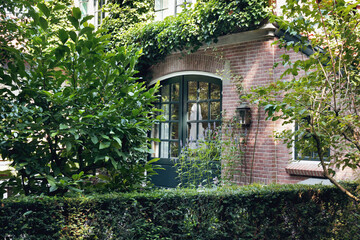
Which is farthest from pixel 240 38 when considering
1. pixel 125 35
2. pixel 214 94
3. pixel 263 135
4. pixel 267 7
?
pixel 125 35

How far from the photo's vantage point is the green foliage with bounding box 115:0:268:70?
761 centimetres

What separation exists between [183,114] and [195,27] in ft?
7.51

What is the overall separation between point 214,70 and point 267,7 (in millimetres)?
1914

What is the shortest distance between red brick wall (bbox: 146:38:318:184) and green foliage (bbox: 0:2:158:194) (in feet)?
13.4

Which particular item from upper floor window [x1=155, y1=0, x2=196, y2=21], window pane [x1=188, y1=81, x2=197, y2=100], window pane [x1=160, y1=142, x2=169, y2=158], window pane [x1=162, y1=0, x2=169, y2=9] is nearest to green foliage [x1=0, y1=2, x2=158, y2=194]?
window pane [x1=188, y1=81, x2=197, y2=100]

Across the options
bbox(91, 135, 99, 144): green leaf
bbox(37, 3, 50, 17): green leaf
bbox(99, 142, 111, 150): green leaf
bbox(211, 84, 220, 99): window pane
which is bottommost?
bbox(99, 142, 111, 150): green leaf

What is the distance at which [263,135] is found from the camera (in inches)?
304

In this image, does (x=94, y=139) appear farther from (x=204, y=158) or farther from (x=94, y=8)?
(x=94, y=8)

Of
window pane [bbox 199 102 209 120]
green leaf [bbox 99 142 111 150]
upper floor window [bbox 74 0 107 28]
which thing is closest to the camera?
green leaf [bbox 99 142 111 150]

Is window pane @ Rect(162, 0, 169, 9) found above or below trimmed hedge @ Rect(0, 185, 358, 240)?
above

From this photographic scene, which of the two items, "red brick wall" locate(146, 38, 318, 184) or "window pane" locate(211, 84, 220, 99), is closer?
"red brick wall" locate(146, 38, 318, 184)

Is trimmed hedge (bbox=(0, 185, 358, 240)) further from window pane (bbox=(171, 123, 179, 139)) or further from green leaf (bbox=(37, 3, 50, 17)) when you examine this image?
window pane (bbox=(171, 123, 179, 139))

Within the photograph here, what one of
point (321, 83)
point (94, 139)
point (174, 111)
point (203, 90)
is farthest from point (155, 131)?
point (94, 139)

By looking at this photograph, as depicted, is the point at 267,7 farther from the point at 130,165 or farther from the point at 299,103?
the point at 130,165
